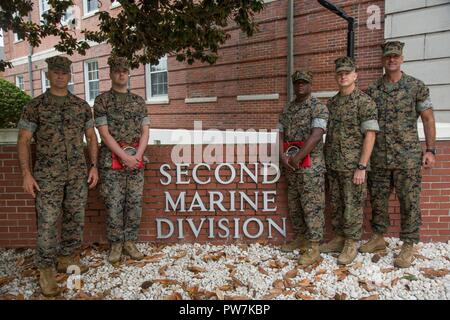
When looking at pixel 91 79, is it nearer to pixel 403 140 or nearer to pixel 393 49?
pixel 393 49

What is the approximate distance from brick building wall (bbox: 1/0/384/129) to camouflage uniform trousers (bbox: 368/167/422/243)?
552 cm

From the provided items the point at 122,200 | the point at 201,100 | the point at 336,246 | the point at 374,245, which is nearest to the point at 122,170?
the point at 122,200

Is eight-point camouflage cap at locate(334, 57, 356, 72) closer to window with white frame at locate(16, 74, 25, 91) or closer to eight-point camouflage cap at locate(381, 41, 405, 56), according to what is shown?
eight-point camouflage cap at locate(381, 41, 405, 56)

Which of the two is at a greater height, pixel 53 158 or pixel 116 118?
pixel 116 118

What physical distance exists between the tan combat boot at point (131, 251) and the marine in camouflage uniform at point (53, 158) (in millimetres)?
670

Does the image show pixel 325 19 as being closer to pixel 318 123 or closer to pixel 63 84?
pixel 318 123

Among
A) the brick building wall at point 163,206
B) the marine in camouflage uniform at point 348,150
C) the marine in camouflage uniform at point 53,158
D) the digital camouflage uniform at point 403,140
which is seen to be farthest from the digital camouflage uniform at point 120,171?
the digital camouflage uniform at point 403,140

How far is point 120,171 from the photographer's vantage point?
3273mm

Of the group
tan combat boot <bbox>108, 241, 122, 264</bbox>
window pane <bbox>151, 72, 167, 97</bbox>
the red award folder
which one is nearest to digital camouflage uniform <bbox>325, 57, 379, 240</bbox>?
the red award folder

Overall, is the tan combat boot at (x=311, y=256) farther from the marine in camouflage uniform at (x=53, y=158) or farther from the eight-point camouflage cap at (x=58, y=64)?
the eight-point camouflage cap at (x=58, y=64)

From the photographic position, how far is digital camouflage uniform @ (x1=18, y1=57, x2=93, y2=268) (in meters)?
2.90

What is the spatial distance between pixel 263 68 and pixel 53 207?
8.23m

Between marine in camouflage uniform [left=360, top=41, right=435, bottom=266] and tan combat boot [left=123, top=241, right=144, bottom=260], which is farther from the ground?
marine in camouflage uniform [left=360, top=41, right=435, bottom=266]

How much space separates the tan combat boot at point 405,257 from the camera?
10.5ft
